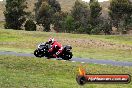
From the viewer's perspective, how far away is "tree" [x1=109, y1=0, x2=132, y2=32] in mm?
96581

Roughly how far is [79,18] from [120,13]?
1071cm

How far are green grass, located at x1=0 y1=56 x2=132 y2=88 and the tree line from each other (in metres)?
65.2

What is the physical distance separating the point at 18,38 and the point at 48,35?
653cm

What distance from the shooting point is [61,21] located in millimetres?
101250

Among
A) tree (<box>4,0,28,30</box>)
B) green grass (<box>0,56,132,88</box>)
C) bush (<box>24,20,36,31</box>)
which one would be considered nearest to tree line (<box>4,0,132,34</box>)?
tree (<box>4,0,28,30</box>)

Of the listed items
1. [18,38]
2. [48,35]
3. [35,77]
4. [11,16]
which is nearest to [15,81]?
[35,77]

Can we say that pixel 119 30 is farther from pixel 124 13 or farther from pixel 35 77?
pixel 35 77

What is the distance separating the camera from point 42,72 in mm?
23062

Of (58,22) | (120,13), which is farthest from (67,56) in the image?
(58,22)

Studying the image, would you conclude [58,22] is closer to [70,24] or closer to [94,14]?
[70,24]

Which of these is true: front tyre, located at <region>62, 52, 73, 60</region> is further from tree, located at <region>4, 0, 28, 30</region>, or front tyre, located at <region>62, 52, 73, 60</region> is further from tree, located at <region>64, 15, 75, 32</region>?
tree, located at <region>4, 0, 28, 30</region>

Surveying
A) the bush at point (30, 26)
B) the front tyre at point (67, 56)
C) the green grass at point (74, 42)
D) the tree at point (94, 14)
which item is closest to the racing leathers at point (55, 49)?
the front tyre at point (67, 56)

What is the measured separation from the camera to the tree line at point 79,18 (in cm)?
9425

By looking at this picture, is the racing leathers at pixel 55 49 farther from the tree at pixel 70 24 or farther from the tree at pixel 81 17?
the tree at pixel 70 24
